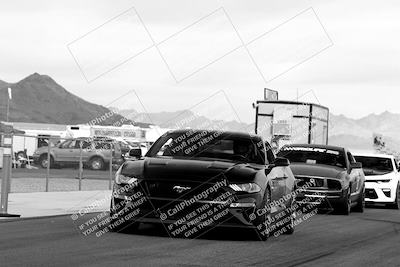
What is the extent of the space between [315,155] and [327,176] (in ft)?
4.62

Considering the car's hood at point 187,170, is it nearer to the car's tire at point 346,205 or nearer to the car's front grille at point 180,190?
the car's front grille at point 180,190

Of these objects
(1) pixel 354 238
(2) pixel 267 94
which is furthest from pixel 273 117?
(1) pixel 354 238

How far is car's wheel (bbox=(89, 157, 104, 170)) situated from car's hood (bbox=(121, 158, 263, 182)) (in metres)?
16.9

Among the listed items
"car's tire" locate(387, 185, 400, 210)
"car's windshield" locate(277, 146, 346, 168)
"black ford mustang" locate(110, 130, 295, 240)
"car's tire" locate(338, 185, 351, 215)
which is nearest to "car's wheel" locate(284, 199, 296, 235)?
"black ford mustang" locate(110, 130, 295, 240)

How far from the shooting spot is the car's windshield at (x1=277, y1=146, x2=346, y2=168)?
2066cm

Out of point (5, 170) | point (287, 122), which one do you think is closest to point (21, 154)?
point (287, 122)

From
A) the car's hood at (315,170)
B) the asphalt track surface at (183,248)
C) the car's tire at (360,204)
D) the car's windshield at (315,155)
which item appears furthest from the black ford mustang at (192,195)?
the car's tire at (360,204)

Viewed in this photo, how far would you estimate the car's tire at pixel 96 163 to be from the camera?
29441 mm

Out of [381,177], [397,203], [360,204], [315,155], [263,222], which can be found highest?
[263,222]

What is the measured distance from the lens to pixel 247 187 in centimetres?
1190

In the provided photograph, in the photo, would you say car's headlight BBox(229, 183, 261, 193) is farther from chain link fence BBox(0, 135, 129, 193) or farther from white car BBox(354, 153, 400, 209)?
chain link fence BBox(0, 135, 129, 193)

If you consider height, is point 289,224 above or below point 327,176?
above

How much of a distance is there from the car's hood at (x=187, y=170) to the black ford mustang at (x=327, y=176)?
720 cm

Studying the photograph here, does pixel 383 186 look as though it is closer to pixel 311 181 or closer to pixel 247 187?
pixel 311 181
